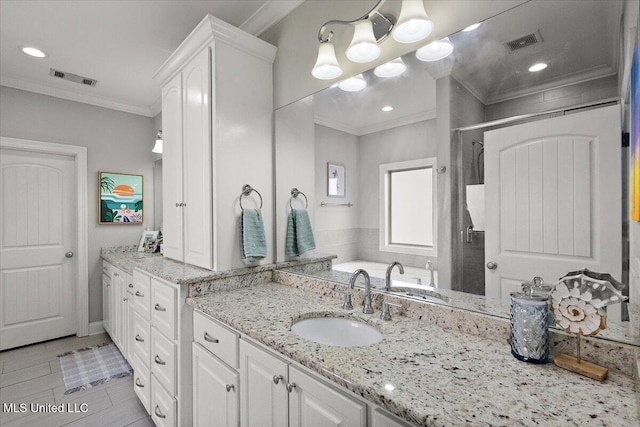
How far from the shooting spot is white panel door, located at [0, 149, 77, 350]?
9.96ft

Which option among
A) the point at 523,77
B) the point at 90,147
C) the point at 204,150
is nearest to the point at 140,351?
the point at 204,150

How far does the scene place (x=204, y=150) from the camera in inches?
75.1

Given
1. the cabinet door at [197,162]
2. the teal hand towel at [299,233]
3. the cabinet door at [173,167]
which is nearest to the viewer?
the cabinet door at [197,162]

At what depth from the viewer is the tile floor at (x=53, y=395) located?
6.64 ft

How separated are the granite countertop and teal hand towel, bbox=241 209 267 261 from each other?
626 millimetres

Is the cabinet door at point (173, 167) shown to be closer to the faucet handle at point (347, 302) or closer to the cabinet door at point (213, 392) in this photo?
the cabinet door at point (213, 392)

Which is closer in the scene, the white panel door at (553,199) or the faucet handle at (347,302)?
the white panel door at (553,199)

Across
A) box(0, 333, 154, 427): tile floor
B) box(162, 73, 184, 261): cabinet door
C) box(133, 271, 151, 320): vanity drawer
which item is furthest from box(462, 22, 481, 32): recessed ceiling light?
box(0, 333, 154, 427): tile floor

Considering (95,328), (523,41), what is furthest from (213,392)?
(95,328)

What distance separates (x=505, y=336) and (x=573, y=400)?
32 cm

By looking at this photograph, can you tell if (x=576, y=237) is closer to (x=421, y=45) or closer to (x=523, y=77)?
(x=523, y=77)

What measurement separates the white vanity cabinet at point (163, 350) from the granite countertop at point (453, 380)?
1.95 feet

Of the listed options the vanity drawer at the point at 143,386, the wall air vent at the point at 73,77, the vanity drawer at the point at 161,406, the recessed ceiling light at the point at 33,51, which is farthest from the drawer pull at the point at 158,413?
the wall air vent at the point at 73,77

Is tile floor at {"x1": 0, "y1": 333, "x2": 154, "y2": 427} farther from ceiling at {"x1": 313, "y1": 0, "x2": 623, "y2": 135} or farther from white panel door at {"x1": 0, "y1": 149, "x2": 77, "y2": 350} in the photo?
ceiling at {"x1": 313, "y1": 0, "x2": 623, "y2": 135}
